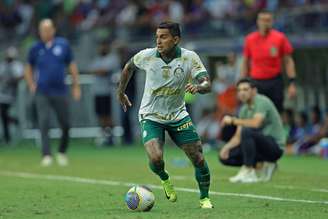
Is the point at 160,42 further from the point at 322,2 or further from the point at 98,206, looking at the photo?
the point at 322,2

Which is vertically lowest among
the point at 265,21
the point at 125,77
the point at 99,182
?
the point at 99,182

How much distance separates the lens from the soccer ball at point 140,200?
36.9ft

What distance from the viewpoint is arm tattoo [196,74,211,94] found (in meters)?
11.1

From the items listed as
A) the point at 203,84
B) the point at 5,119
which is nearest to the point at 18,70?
the point at 5,119

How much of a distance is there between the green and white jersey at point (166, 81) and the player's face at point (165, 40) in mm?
139

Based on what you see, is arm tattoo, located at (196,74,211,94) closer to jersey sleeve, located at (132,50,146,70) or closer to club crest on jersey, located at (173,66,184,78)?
club crest on jersey, located at (173,66,184,78)

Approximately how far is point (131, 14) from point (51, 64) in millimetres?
11278

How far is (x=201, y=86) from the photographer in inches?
436

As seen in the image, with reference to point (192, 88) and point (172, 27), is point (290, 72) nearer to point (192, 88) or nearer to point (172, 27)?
point (172, 27)

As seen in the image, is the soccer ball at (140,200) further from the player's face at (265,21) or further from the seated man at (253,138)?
the player's face at (265,21)

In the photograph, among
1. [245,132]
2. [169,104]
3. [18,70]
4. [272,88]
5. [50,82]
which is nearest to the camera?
[169,104]

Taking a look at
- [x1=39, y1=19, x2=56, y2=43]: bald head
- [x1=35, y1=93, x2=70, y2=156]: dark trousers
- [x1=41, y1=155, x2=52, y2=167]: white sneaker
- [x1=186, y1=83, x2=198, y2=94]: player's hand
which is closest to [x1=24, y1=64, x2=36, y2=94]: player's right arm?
[x1=35, y1=93, x2=70, y2=156]: dark trousers

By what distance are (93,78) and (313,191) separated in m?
15.5

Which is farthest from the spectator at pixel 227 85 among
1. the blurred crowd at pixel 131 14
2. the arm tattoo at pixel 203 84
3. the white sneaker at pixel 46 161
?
the arm tattoo at pixel 203 84
